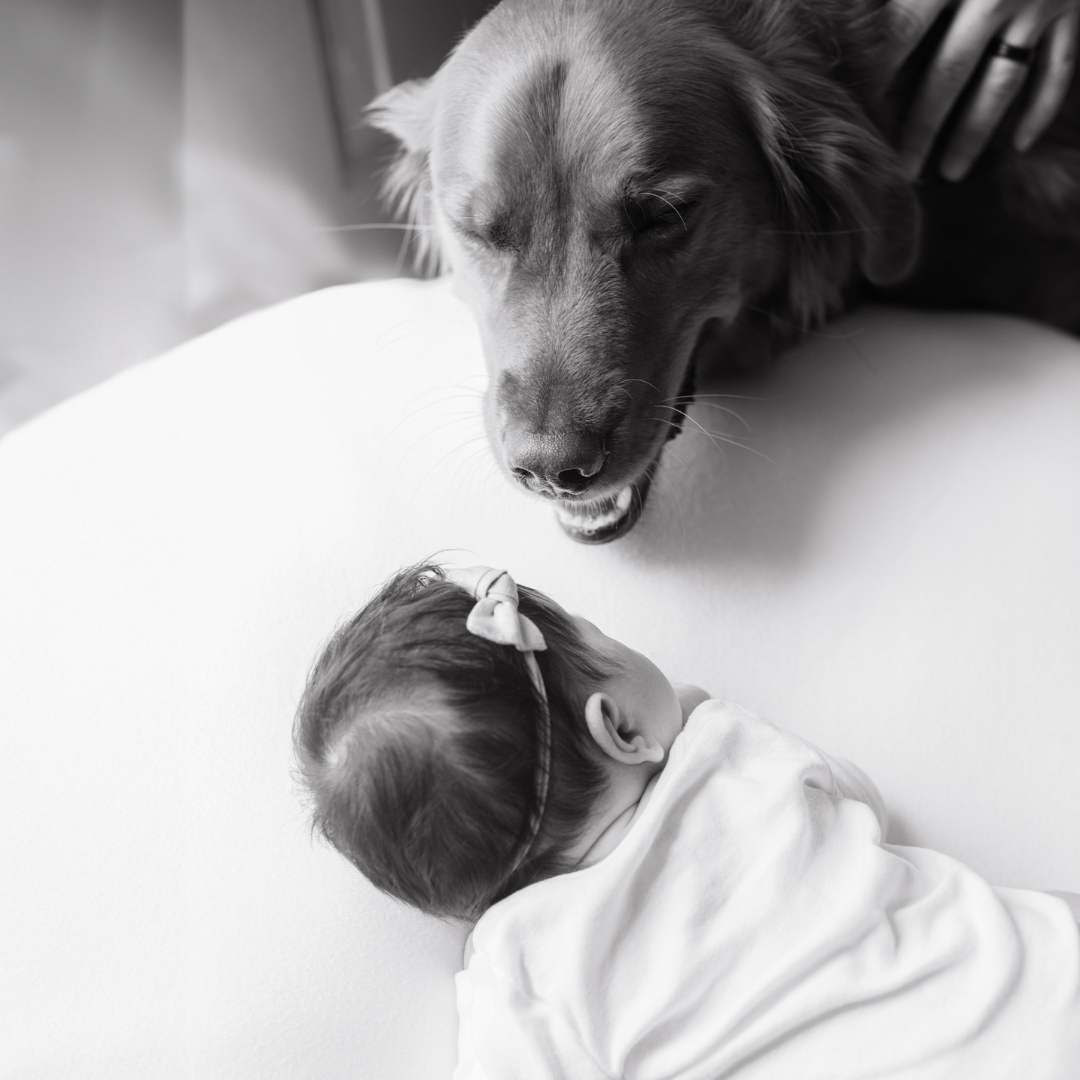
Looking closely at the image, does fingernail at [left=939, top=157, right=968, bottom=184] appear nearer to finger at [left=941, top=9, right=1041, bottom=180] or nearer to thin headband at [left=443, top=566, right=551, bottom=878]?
finger at [left=941, top=9, right=1041, bottom=180]

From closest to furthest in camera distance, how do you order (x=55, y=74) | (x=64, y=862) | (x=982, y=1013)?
1. (x=982, y=1013)
2. (x=64, y=862)
3. (x=55, y=74)

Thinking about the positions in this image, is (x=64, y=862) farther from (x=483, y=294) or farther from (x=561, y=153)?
(x=561, y=153)

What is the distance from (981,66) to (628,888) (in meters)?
1.40

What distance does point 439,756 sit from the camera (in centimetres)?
114

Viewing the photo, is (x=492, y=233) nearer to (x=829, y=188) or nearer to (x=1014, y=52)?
(x=829, y=188)

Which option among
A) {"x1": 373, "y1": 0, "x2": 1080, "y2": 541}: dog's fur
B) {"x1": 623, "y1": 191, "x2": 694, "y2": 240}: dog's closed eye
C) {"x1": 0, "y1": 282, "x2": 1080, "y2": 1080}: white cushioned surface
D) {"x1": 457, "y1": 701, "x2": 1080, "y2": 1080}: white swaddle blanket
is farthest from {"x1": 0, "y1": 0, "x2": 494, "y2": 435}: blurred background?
{"x1": 457, "y1": 701, "x2": 1080, "y2": 1080}: white swaddle blanket

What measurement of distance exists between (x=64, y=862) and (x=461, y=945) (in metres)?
0.45

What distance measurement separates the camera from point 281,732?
1.30m

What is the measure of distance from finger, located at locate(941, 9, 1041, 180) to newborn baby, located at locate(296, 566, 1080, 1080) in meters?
1.11

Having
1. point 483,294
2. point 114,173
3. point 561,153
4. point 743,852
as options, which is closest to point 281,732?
point 743,852

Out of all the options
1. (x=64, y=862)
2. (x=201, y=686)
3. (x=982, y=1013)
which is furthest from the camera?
(x=201, y=686)

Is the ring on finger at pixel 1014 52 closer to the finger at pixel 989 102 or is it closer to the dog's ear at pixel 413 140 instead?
the finger at pixel 989 102

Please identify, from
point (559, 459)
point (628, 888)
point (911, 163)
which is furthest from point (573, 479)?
point (911, 163)

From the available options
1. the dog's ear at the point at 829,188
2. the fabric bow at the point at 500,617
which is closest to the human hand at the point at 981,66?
the dog's ear at the point at 829,188
